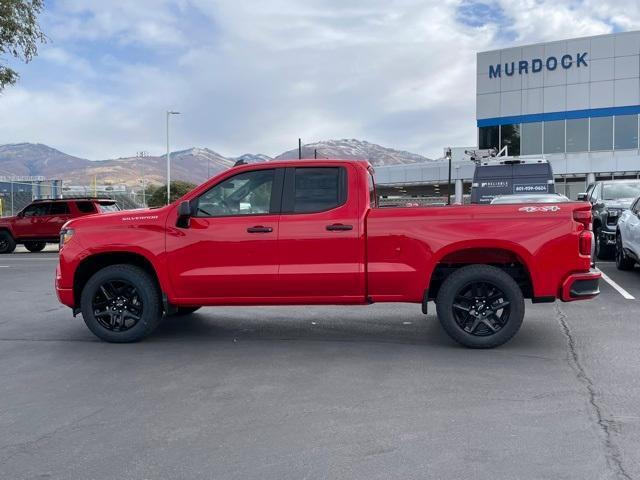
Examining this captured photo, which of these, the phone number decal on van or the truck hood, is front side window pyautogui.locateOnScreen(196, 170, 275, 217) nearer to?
the truck hood

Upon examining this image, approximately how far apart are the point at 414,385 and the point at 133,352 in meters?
3.00

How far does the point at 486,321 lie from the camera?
6.55 m

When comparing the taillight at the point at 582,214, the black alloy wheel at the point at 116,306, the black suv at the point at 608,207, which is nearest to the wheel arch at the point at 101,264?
the black alloy wheel at the point at 116,306

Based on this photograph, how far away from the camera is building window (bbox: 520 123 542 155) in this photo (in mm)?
41406

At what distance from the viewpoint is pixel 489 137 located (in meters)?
43.3

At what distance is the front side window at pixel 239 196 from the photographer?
6879 mm

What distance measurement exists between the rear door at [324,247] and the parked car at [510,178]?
12.3 metres

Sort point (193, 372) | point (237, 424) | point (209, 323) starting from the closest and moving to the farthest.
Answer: point (237, 424) < point (193, 372) < point (209, 323)

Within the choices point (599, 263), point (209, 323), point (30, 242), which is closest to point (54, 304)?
point (209, 323)

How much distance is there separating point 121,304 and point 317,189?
2461 mm

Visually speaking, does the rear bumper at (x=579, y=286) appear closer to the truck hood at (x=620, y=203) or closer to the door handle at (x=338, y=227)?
the door handle at (x=338, y=227)

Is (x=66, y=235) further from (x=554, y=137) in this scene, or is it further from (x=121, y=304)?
(x=554, y=137)

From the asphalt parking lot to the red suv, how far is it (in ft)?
46.8

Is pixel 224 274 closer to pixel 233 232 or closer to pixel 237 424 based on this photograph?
pixel 233 232
